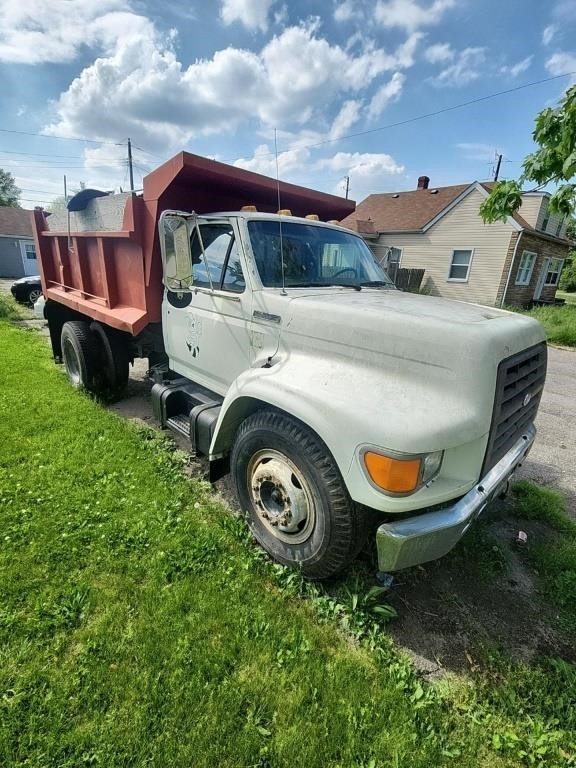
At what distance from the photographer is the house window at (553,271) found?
2038cm

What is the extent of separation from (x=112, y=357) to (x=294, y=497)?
3707mm

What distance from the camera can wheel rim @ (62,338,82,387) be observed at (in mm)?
5516

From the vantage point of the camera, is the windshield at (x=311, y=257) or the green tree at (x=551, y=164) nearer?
the green tree at (x=551, y=164)

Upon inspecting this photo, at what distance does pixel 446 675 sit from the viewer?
208cm

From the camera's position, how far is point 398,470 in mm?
1854

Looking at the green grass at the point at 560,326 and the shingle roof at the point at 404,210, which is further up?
the shingle roof at the point at 404,210

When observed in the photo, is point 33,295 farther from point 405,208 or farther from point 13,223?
point 13,223

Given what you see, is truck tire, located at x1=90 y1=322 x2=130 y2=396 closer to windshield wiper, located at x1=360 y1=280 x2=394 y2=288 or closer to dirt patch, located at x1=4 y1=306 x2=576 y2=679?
windshield wiper, located at x1=360 y1=280 x2=394 y2=288

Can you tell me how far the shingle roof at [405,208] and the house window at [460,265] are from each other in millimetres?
2308

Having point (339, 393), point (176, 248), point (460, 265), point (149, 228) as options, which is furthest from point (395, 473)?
point (460, 265)

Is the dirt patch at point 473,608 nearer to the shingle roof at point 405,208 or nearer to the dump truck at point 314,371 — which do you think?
the dump truck at point 314,371

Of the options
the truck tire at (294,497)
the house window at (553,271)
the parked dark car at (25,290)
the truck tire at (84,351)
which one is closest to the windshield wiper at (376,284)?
the truck tire at (294,497)

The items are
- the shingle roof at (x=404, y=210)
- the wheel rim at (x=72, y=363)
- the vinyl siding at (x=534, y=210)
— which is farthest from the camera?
the shingle roof at (x=404, y=210)

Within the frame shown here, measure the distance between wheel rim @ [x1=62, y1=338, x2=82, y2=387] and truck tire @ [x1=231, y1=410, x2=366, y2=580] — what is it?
12.3 feet
